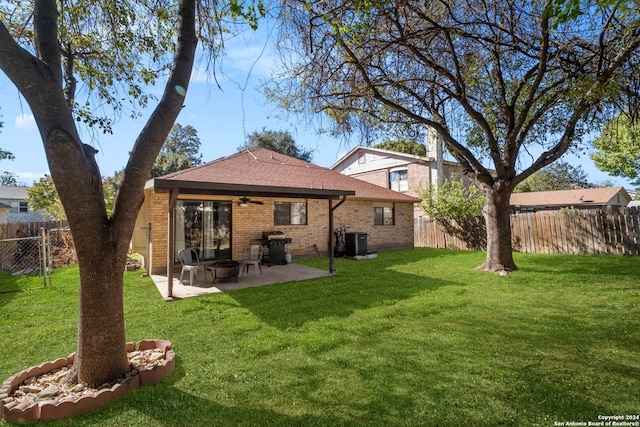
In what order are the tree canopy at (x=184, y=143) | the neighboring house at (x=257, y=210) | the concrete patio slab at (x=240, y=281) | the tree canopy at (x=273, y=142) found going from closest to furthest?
the concrete patio slab at (x=240, y=281)
the neighboring house at (x=257, y=210)
the tree canopy at (x=273, y=142)
the tree canopy at (x=184, y=143)

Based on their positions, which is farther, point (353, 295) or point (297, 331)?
point (353, 295)

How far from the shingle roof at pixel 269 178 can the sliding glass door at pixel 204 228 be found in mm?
929

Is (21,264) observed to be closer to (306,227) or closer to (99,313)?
(306,227)

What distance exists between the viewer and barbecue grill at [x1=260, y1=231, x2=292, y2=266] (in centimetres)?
1052

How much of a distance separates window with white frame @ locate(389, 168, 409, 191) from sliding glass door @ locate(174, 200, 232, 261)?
1403 cm

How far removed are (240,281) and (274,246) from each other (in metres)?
2.63

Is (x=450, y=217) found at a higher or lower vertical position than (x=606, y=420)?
higher

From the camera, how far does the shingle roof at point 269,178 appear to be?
776cm

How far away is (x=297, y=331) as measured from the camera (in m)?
4.58

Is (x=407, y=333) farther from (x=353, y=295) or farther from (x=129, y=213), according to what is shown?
(x=129, y=213)

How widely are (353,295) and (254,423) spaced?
432cm

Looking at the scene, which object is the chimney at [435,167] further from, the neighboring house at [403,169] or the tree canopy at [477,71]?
the tree canopy at [477,71]

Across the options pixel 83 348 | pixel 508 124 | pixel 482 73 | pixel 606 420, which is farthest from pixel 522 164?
pixel 83 348

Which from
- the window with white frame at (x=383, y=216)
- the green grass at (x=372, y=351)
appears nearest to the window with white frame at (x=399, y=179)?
the window with white frame at (x=383, y=216)
